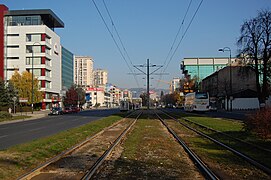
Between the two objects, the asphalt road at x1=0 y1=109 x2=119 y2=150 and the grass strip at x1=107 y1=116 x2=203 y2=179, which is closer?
the grass strip at x1=107 y1=116 x2=203 y2=179

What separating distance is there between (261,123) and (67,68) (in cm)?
12333

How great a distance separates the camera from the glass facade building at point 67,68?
424 ft

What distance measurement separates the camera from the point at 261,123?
685 inches

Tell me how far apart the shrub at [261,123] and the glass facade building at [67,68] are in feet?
368

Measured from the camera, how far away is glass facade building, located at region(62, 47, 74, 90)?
5084 inches

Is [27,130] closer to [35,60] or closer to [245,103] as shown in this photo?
[245,103]

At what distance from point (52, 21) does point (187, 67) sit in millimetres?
75507

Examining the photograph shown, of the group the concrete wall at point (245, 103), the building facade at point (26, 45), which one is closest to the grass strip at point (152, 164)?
the concrete wall at point (245, 103)

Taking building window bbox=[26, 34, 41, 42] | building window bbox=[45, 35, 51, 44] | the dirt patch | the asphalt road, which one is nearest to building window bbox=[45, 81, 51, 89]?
building window bbox=[45, 35, 51, 44]

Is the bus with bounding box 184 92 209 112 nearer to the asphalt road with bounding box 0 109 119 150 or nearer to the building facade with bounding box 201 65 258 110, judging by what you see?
the asphalt road with bounding box 0 109 119 150

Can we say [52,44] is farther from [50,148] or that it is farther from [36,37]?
[50,148]

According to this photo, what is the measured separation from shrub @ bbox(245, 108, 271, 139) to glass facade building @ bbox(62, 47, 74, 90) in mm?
112228

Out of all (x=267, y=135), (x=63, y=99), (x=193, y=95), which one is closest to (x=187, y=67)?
(x=63, y=99)

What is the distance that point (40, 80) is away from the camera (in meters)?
93.7
